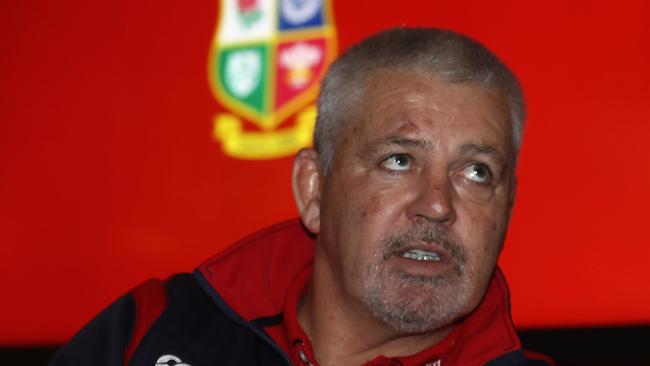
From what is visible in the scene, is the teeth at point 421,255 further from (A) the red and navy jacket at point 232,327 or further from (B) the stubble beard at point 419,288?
(A) the red and navy jacket at point 232,327

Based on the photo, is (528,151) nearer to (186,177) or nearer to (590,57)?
(590,57)

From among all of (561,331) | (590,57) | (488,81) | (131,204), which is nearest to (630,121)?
(590,57)

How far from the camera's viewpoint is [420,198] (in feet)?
5.42

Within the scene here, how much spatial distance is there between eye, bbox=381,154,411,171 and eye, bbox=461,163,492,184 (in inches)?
3.3

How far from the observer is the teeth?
164 centimetres

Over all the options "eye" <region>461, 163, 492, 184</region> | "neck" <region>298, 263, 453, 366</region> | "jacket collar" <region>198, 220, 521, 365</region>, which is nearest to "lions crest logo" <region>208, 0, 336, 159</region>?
"jacket collar" <region>198, 220, 521, 365</region>

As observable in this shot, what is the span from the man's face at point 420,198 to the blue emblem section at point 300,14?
2.24 ft

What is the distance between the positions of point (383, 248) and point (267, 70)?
92 centimetres

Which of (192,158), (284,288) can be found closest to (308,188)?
(284,288)

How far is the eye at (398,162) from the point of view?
1684 millimetres

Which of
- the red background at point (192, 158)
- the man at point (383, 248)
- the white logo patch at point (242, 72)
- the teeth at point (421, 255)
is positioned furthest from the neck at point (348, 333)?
the white logo patch at point (242, 72)

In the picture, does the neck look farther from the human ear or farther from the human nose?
the human nose

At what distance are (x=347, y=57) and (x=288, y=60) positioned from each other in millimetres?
652

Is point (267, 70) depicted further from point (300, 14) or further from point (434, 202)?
point (434, 202)
